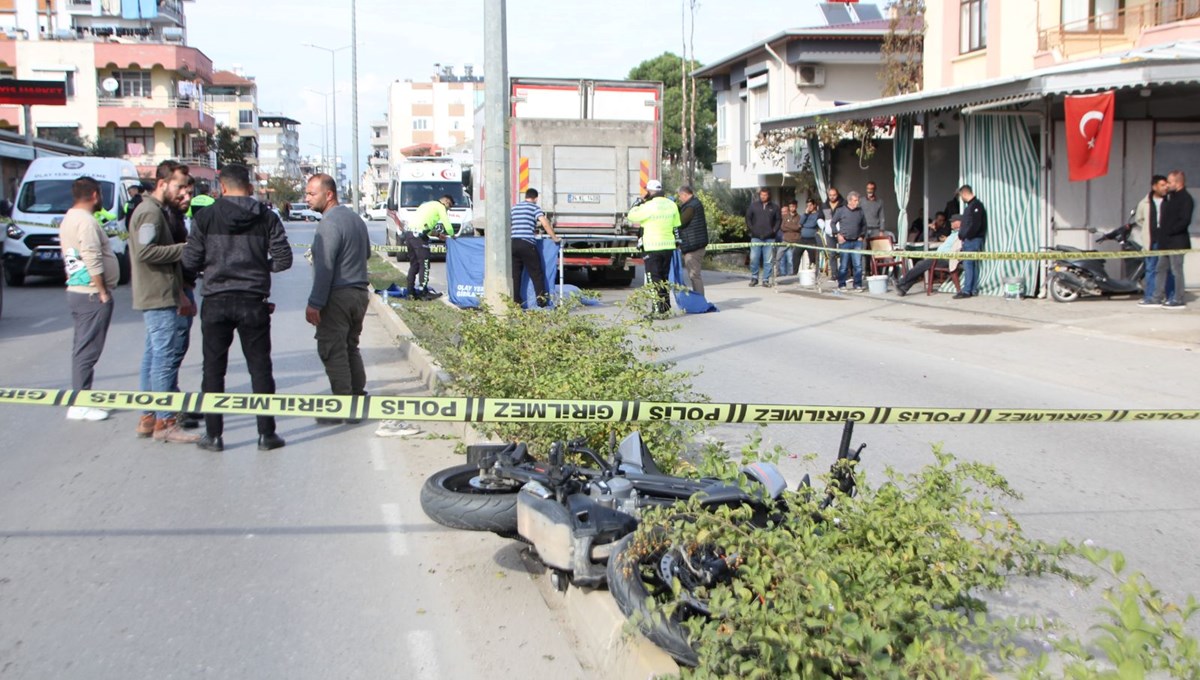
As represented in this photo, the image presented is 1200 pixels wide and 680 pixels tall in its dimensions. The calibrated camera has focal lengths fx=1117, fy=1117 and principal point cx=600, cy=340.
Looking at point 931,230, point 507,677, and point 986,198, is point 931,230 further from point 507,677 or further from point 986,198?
point 507,677

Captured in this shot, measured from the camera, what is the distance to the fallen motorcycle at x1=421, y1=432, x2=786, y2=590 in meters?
4.30

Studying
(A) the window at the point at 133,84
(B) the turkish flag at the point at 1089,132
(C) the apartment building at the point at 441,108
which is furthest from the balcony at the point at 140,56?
(B) the turkish flag at the point at 1089,132

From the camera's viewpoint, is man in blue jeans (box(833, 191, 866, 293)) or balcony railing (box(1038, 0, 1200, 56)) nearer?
balcony railing (box(1038, 0, 1200, 56))

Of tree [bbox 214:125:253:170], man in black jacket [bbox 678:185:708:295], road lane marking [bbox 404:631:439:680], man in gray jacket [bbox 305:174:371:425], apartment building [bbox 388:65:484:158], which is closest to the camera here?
road lane marking [bbox 404:631:439:680]

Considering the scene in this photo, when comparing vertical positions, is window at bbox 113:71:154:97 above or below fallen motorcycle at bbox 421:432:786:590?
above

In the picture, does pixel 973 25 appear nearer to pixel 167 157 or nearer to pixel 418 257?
pixel 418 257

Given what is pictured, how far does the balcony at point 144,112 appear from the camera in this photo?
67.2 meters

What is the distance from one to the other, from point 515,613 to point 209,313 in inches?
151

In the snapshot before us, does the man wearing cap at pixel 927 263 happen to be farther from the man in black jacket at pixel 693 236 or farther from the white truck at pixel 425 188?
the white truck at pixel 425 188

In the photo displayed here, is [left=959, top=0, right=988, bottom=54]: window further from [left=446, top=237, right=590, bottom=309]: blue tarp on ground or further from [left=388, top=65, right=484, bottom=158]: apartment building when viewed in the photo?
[left=388, top=65, right=484, bottom=158]: apartment building

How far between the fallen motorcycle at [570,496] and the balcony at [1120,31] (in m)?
16.6

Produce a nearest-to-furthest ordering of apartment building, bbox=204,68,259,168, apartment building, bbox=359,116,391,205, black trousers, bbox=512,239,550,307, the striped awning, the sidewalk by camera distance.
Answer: the sidewalk < the striped awning < black trousers, bbox=512,239,550,307 < apartment building, bbox=359,116,391,205 < apartment building, bbox=204,68,259,168

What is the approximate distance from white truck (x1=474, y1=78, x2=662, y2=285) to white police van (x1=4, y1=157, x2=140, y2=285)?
7.63 meters

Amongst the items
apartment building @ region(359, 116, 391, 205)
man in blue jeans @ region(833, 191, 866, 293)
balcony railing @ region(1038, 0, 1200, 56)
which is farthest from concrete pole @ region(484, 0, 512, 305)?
apartment building @ region(359, 116, 391, 205)
